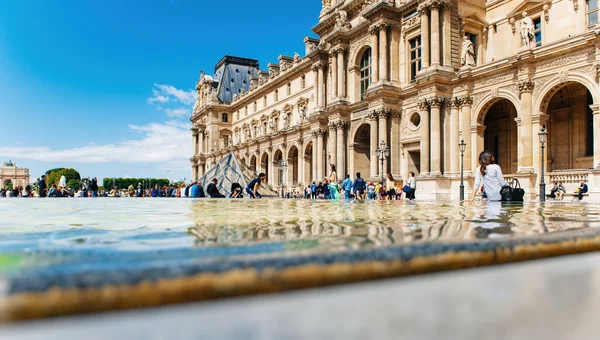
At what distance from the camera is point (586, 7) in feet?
64.2

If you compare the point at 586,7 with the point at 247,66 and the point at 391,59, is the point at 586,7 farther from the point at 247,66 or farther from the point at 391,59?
the point at 247,66

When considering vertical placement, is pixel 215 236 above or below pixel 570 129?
below

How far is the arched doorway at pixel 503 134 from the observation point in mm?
23203

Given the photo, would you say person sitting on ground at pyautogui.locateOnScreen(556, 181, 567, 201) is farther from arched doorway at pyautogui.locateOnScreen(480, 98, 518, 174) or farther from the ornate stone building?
arched doorway at pyautogui.locateOnScreen(480, 98, 518, 174)

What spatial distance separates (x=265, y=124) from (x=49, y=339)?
49.2 m

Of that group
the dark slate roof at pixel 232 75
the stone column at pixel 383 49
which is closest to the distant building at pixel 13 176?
the dark slate roof at pixel 232 75

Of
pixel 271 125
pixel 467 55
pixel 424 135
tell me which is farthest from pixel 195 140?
pixel 467 55

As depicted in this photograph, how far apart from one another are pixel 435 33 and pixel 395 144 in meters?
6.58

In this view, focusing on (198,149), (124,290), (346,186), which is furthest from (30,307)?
(198,149)

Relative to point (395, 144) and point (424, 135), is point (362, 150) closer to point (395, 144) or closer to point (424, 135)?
point (395, 144)

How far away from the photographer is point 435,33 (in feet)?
75.5

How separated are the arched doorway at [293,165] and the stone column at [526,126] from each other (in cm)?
2392

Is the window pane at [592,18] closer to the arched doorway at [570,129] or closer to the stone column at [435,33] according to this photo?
the arched doorway at [570,129]

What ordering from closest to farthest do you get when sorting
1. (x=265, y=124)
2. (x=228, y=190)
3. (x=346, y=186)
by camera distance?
1. (x=346, y=186)
2. (x=228, y=190)
3. (x=265, y=124)
